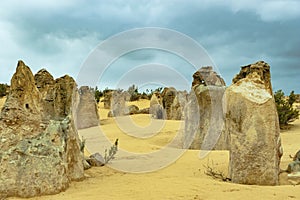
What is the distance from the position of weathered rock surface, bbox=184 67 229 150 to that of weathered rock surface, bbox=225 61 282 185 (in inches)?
164

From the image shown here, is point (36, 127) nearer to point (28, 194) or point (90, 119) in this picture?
point (28, 194)

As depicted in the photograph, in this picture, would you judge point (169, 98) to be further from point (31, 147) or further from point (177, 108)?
point (31, 147)

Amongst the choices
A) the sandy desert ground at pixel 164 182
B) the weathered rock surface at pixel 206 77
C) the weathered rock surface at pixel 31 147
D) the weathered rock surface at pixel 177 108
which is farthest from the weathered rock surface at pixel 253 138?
the weathered rock surface at pixel 177 108

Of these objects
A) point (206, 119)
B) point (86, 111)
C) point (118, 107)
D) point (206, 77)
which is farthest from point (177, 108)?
point (206, 119)

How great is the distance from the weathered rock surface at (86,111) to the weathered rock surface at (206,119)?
6006mm

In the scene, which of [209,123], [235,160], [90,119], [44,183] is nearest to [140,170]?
[235,160]

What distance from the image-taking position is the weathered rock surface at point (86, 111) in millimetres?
15305

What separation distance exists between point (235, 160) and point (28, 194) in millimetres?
3103

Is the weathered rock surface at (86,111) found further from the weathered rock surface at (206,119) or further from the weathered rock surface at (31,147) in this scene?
the weathered rock surface at (31,147)

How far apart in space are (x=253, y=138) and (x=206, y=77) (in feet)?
26.2

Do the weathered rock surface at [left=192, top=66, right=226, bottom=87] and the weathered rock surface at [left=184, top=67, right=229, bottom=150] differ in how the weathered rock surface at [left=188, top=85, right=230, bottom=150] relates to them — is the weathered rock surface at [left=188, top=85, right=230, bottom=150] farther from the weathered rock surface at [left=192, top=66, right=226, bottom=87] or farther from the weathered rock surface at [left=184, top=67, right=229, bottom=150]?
the weathered rock surface at [left=192, top=66, right=226, bottom=87]

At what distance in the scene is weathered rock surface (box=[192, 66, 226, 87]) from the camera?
12.6 metres

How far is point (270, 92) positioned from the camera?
19.3 ft

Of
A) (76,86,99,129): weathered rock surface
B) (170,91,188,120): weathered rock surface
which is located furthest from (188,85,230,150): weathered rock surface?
(170,91,188,120): weathered rock surface
